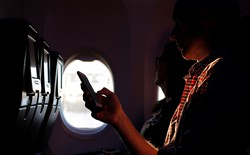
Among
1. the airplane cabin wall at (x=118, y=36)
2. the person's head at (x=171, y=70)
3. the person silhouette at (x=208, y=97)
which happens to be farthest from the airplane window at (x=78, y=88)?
the person silhouette at (x=208, y=97)

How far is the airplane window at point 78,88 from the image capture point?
3791 mm

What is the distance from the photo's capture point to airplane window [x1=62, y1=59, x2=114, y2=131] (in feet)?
12.4

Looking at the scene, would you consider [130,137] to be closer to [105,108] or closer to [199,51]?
[105,108]

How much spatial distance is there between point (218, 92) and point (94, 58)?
118 inches

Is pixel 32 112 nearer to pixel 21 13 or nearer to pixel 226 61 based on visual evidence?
pixel 226 61

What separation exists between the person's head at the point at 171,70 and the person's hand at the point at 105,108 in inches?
84.4


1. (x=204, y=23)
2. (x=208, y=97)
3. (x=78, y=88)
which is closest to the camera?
(x=208, y=97)

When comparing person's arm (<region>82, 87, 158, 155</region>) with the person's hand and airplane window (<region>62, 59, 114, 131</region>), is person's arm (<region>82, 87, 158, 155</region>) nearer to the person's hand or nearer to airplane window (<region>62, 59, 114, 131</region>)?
the person's hand

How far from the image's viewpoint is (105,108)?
1155 mm

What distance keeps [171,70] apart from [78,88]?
112 cm

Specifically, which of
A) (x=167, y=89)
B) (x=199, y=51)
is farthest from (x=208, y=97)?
(x=167, y=89)

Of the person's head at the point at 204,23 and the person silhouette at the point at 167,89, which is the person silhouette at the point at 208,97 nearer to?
the person's head at the point at 204,23

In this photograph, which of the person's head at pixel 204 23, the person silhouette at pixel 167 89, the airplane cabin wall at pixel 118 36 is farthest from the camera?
the airplane cabin wall at pixel 118 36

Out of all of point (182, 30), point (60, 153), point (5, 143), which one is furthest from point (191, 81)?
point (60, 153)
